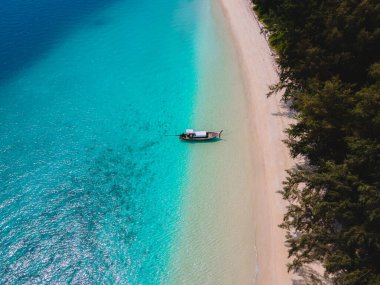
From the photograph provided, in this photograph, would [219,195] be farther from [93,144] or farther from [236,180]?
[93,144]

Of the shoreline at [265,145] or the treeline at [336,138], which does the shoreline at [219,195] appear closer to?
the shoreline at [265,145]

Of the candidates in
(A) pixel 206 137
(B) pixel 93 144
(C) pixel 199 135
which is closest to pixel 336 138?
(A) pixel 206 137

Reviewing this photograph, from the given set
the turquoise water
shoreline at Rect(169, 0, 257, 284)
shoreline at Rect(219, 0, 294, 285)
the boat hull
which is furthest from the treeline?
the turquoise water

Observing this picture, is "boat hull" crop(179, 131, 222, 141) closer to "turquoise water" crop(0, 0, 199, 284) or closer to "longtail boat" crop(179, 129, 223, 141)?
"longtail boat" crop(179, 129, 223, 141)

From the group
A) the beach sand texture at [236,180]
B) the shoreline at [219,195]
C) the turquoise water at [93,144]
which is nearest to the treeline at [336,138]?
the beach sand texture at [236,180]

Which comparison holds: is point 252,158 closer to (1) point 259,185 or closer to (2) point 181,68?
(1) point 259,185

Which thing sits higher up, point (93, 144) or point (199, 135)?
point (199, 135)
